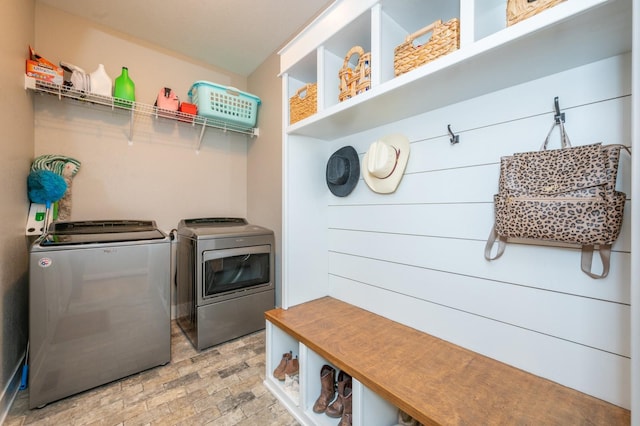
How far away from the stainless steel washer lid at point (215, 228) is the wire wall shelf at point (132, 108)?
748 mm

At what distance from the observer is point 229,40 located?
7.57ft

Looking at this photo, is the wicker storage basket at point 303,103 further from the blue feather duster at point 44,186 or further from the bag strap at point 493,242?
the blue feather duster at point 44,186

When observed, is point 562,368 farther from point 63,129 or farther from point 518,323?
point 63,129

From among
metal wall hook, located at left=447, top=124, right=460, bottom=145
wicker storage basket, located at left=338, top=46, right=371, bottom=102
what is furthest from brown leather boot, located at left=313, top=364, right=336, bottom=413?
wicker storage basket, located at left=338, top=46, right=371, bottom=102

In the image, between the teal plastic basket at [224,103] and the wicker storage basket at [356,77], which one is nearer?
the wicker storage basket at [356,77]

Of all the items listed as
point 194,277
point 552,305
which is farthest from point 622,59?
point 194,277

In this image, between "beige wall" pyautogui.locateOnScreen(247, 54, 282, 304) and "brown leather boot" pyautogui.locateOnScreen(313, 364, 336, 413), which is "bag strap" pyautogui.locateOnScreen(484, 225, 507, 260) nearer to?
"brown leather boot" pyautogui.locateOnScreen(313, 364, 336, 413)

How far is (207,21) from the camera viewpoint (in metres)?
2.06

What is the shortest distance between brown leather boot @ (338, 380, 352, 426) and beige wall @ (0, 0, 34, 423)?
1677 mm

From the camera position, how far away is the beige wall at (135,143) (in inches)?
78.6

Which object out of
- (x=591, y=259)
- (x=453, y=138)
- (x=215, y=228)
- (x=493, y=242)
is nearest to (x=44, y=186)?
(x=215, y=228)

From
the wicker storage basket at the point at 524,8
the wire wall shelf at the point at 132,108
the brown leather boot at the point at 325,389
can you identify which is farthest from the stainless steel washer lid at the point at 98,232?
the wicker storage basket at the point at 524,8

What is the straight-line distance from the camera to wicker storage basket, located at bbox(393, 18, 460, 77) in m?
0.94

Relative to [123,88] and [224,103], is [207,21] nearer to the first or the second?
[224,103]
